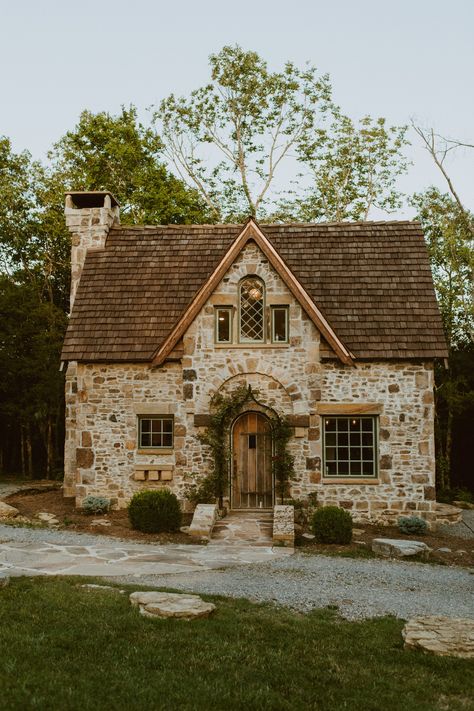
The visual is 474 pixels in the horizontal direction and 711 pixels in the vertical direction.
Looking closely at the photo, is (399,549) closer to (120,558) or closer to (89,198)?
(120,558)

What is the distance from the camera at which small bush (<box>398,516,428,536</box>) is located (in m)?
15.4

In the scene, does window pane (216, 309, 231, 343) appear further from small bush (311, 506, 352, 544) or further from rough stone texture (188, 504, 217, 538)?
small bush (311, 506, 352, 544)

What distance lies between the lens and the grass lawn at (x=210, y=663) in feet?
18.2

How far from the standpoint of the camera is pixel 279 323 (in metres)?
16.8

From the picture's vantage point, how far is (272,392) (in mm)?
16594

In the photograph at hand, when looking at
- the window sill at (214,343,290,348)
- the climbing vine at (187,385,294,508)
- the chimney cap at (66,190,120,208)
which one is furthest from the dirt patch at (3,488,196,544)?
the chimney cap at (66,190,120,208)

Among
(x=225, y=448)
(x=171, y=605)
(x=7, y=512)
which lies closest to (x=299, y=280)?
(x=225, y=448)

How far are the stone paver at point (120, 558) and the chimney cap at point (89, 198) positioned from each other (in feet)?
Result: 34.8

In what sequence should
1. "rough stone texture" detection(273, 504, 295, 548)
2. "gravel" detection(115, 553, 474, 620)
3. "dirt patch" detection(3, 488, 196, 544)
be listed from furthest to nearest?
"dirt patch" detection(3, 488, 196, 544) < "rough stone texture" detection(273, 504, 295, 548) < "gravel" detection(115, 553, 474, 620)

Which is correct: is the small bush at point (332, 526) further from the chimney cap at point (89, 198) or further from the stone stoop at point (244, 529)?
the chimney cap at point (89, 198)

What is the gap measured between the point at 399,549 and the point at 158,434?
6662mm

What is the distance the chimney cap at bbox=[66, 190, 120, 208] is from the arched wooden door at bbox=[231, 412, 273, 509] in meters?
7.84

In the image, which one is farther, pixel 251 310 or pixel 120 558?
pixel 251 310

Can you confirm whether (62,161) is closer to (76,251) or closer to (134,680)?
(76,251)
